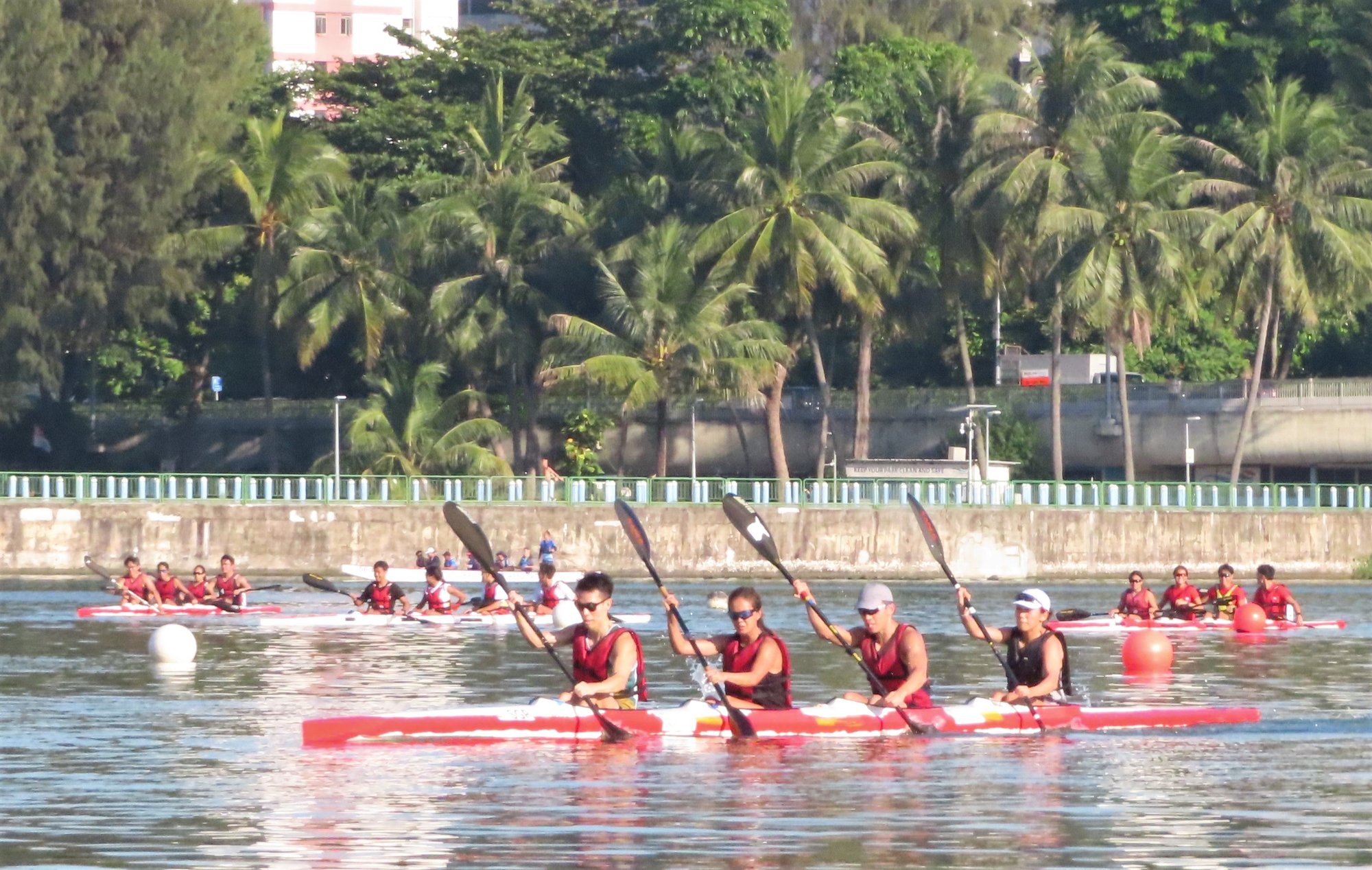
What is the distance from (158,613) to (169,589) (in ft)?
1.71

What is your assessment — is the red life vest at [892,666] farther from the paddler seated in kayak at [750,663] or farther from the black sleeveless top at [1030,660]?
the black sleeveless top at [1030,660]

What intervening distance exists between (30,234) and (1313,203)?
31.1 meters

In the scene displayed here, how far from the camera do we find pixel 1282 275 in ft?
184

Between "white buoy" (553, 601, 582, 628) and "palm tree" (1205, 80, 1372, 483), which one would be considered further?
"palm tree" (1205, 80, 1372, 483)

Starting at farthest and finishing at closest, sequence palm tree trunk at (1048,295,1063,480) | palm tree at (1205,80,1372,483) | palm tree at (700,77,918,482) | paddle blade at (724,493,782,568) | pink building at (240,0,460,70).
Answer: pink building at (240,0,460,70)
palm tree at (1205,80,1372,483)
palm tree at (700,77,918,482)
palm tree trunk at (1048,295,1063,480)
paddle blade at (724,493,782,568)

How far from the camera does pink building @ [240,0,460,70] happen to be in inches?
4065

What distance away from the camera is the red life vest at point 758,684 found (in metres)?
18.8

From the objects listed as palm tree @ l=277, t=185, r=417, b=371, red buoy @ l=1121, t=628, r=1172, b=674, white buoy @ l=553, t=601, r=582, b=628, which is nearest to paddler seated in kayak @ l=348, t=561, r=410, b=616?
white buoy @ l=553, t=601, r=582, b=628

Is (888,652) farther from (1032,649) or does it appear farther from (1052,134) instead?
(1052,134)

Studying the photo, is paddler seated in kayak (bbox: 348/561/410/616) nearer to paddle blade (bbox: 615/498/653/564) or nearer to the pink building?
paddle blade (bbox: 615/498/653/564)

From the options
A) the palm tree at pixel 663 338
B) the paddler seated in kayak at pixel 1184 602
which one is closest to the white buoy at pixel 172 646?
the paddler seated in kayak at pixel 1184 602

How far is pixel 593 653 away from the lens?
1853cm

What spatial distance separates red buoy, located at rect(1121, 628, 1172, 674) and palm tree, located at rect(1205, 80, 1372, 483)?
29195mm

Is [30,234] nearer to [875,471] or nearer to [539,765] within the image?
[875,471]
